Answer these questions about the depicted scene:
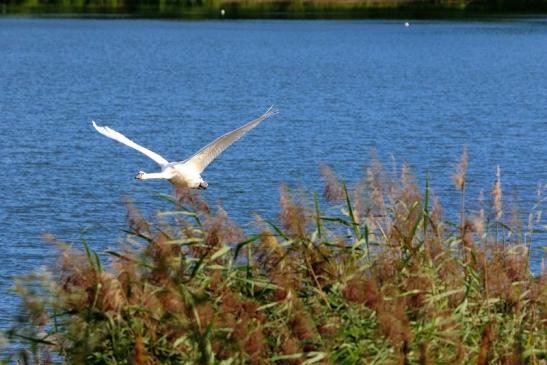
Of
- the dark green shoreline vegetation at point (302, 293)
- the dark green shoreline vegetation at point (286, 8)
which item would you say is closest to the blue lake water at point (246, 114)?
the dark green shoreline vegetation at point (302, 293)

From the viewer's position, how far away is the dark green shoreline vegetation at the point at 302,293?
6570 millimetres

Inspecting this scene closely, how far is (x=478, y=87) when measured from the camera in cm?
4469

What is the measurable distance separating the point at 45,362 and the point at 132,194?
12.9 meters

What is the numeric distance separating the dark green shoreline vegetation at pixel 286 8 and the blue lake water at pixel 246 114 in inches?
557

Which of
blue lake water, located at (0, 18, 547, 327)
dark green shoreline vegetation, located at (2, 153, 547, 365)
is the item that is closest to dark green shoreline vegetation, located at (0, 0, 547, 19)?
blue lake water, located at (0, 18, 547, 327)

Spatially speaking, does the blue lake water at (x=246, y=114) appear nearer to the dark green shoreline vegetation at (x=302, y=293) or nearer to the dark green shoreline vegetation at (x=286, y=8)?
the dark green shoreline vegetation at (x=302, y=293)

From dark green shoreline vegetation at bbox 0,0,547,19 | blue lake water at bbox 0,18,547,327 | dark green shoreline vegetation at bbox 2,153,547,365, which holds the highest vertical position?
dark green shoreline vegetation at bbox 2,153,547,365

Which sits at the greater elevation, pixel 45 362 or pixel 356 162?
pixel 45 362

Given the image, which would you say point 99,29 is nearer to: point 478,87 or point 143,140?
point 478,87

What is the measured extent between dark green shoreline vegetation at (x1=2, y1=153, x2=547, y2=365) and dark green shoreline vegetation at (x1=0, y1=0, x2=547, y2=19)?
256 feet

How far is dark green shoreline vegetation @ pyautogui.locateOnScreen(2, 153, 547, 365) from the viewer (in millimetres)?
6570

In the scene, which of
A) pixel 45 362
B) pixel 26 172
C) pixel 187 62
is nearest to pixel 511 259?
pixel 45 362

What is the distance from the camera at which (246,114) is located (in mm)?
33688

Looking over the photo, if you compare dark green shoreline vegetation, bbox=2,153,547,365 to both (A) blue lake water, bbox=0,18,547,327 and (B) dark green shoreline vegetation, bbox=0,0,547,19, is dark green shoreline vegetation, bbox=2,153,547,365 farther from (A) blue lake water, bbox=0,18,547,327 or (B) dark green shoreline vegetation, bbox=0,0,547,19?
(B) dark green shoreline vegetation, bbox=0,0,547,19
